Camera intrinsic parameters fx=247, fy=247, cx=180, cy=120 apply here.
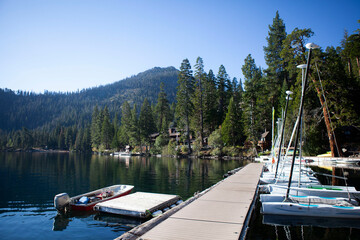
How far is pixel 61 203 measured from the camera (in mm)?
13727

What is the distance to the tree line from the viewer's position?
35.9 m

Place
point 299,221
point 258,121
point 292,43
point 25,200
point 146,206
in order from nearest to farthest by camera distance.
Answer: point 299,221, point 146,206, point 25,200, point 292,43, point 258,121

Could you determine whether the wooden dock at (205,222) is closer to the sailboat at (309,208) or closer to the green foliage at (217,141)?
the sailboat at (309,208)

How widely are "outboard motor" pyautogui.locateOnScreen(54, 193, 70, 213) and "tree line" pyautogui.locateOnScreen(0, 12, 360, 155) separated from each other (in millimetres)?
33267

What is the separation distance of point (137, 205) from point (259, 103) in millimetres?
50381

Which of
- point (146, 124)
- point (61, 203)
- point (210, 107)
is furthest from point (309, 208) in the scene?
point (146, 124)

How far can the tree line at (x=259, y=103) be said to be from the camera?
35906mm

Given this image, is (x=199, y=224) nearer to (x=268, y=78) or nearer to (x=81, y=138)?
(x=268, y=78)

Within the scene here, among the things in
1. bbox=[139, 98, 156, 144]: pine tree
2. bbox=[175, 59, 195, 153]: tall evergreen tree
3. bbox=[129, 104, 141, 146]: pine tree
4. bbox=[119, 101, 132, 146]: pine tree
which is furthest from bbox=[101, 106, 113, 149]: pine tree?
bbox=[175, 59, 195, 153]: tall evergreen tree

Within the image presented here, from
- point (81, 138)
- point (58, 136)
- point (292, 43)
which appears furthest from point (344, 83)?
point (58, 136)

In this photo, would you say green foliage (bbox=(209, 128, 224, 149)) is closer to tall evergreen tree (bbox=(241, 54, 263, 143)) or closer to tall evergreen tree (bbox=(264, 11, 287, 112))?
tall evergreen tree (bbox=(241, 54, 263, 143))

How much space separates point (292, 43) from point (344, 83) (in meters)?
9.98

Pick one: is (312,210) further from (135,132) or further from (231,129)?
(135,132)

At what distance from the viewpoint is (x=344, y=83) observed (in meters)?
37.0
